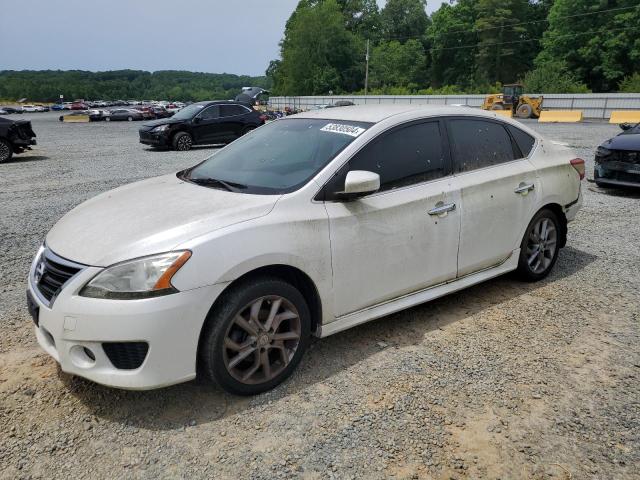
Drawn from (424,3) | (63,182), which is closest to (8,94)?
(424,3)

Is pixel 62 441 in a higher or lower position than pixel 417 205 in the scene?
lower

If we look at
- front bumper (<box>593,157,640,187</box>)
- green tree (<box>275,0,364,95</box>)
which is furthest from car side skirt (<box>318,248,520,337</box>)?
green tree (<box>275,0,364,95</box>)

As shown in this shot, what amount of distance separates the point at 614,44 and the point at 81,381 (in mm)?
59206

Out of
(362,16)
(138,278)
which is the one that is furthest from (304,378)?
(362,16)

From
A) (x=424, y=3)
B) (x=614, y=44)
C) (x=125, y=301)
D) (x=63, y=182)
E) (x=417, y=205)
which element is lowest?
(x=63, y=182)

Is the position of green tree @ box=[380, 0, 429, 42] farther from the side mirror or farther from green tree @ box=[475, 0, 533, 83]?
the side mirror

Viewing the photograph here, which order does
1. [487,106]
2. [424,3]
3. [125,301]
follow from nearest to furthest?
[125,301] < [487,106] < [424,3]

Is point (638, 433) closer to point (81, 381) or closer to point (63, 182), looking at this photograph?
point (81, 381)

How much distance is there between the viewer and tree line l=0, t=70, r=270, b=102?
11081 centimetres

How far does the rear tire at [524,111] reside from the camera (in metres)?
32.8

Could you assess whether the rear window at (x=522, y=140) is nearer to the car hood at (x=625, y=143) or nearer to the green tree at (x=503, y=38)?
the car hood at (x=625, y=143)

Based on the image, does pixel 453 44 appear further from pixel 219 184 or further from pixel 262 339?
pixel 262 339

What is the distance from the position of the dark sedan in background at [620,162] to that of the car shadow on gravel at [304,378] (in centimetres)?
509

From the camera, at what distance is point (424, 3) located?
96.8 meters
